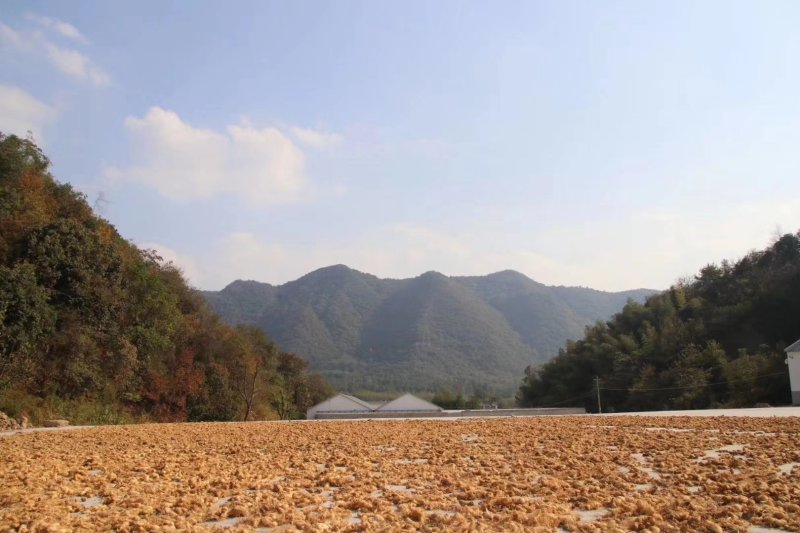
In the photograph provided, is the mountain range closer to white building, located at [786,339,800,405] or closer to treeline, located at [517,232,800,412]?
Answer: treeline, located at [517,232,800,412]

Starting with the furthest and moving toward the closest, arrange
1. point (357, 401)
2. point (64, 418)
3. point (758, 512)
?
point (357, 401) → point (64, 418) → point (758, 512)

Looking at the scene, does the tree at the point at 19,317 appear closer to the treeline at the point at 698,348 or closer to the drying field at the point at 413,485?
the drying field at the point at 413,485

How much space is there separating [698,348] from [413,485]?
113 ft

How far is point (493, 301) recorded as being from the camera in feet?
323

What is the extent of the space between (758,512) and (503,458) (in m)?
3.96

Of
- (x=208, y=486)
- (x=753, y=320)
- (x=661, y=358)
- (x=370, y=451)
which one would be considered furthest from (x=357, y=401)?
(x=208, y=486)

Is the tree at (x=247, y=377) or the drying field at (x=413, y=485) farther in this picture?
the tree at (x=247, y=377)

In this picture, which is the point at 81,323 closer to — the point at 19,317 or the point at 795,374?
the point at 19,317

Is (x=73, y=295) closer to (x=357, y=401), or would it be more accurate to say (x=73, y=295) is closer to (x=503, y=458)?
(x=503, y=458)

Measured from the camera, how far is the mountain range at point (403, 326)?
234 feet

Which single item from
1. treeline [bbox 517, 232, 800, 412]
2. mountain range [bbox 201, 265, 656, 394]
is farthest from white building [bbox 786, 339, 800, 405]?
mountain range [bbox 201, 265, 656, 394]

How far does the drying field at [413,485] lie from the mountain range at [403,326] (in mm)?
58823

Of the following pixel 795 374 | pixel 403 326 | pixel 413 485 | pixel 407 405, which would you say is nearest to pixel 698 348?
pixel 795 374

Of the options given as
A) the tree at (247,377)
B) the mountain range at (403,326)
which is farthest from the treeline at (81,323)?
the mountain range at (403,326)
